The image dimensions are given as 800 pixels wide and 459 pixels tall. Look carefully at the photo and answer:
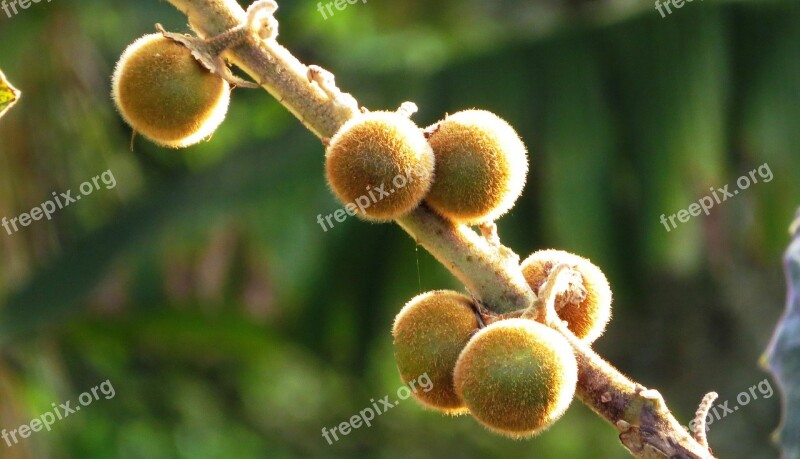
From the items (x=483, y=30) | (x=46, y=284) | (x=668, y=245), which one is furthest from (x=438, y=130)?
(x=483, y=30)

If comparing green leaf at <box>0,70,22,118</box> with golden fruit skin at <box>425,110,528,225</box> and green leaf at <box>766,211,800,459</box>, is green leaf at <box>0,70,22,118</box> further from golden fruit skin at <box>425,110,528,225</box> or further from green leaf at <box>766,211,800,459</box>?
green leaf at <box>766,211,800,459</box>

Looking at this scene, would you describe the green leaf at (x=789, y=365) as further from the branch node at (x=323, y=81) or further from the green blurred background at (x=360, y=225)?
the green blurred background at (x=360, y=225)

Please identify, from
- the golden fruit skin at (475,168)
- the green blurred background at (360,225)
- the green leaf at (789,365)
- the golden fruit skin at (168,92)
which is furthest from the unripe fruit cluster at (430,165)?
the green blurred background at (360,225)

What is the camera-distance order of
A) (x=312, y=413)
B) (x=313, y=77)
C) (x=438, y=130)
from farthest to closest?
(x=312, y=413) < (x=438, y=130) < (x=313, y=77)

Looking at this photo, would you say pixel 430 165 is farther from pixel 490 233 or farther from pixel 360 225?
pixel 360 225

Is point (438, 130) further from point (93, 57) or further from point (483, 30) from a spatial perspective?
point (483, 30)

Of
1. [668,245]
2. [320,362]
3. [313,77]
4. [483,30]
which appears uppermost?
[483,30]

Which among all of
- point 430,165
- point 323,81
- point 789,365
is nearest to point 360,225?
point 430,165
